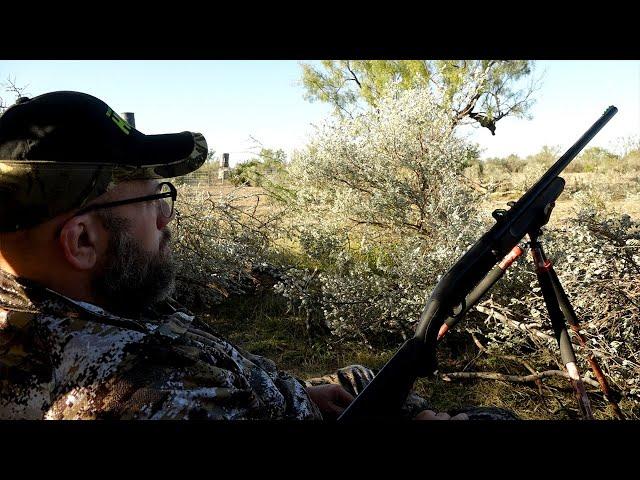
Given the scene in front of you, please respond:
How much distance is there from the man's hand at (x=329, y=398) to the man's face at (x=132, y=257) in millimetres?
766

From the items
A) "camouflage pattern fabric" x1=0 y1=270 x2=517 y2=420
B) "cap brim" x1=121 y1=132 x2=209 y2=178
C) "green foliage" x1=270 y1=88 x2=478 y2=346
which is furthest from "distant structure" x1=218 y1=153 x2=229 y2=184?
"camouflage pattern fabric" x1=0 y1=270 x2=517 y2=420

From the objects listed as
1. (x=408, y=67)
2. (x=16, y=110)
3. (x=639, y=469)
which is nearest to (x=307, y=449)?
(x=639, y=469)

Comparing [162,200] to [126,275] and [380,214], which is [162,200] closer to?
[126,275]

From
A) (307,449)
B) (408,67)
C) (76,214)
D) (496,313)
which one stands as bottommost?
(496,313)

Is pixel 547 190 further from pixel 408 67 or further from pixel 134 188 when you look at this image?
pixel 408 67

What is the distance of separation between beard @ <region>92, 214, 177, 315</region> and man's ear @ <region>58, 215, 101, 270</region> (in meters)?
0.04

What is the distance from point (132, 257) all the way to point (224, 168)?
13.1 ft

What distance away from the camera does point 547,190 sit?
221 centimetres

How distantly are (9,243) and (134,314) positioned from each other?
18.0 inches

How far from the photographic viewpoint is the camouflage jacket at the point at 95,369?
106 cm

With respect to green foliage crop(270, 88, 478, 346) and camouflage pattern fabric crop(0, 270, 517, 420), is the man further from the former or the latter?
green foliage crop(270, 88, 478, 346)

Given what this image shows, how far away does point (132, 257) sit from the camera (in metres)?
1.48

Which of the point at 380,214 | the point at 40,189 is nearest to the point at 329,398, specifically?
the point at 40,189

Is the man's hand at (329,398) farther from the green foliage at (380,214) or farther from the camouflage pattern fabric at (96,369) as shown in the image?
the green foliage at (380,214)
